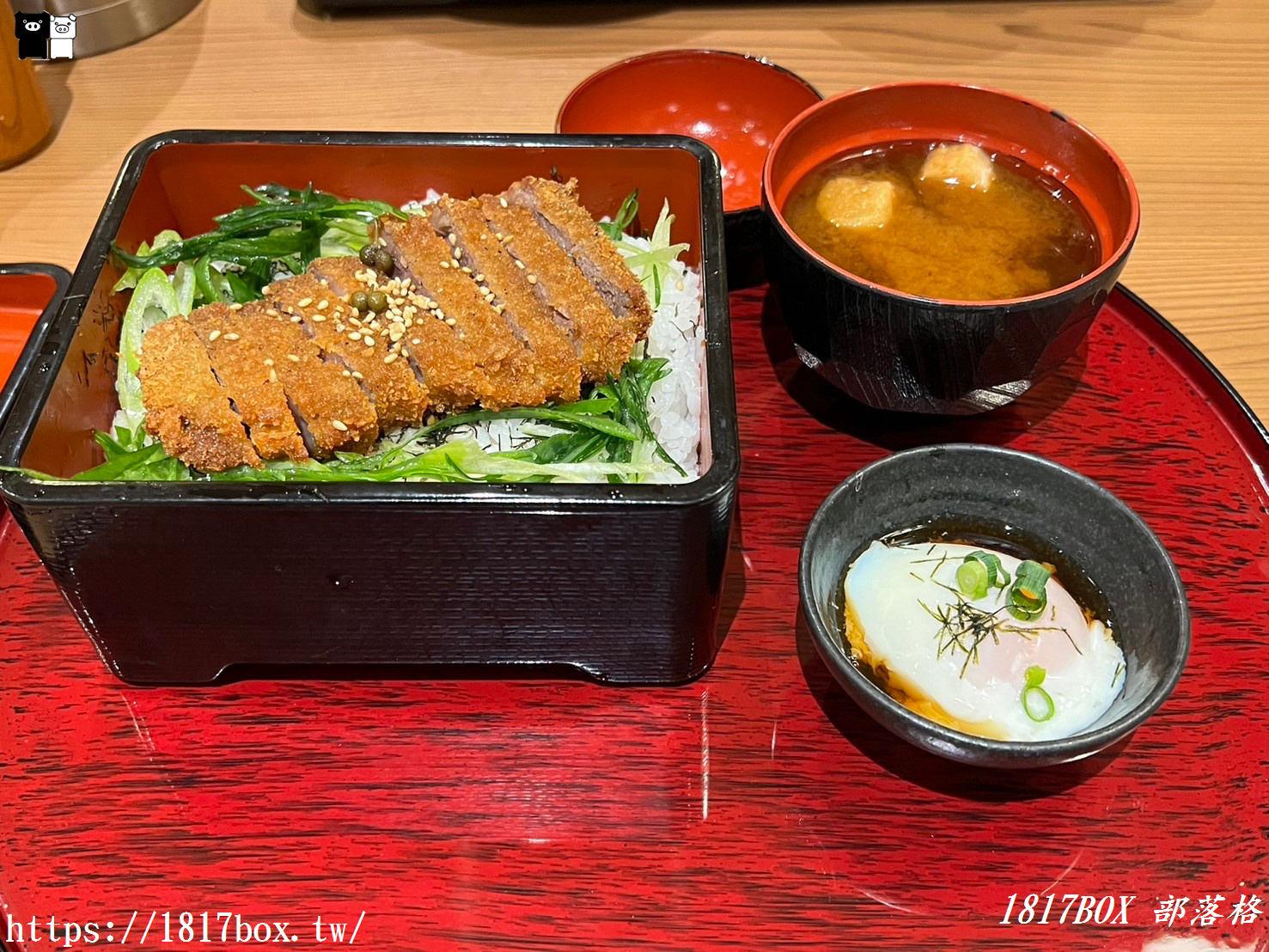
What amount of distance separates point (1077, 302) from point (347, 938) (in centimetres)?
149

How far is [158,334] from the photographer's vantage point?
1639 mm

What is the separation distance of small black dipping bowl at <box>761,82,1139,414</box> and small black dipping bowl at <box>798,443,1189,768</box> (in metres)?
0.18

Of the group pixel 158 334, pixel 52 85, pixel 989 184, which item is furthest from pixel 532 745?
pixel 52 85

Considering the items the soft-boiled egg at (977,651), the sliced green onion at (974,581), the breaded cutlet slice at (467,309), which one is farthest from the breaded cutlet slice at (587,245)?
the sliced green onion at (974,581)

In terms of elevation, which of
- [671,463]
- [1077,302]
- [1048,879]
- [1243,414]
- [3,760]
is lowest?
[1048,879]

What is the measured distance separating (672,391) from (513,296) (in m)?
0.34

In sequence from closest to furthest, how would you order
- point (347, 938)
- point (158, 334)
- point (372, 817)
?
point (347, 938)
point (372, 817)
point (158, 334)

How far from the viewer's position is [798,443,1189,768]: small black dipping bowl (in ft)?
4.44

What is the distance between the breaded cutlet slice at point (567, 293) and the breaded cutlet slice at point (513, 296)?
14mm

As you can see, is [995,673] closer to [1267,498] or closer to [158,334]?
[1267,498]

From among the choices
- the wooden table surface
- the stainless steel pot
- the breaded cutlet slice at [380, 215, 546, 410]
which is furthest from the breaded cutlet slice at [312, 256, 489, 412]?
the stainless steel pot

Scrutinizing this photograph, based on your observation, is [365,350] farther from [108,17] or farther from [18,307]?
[108,17]

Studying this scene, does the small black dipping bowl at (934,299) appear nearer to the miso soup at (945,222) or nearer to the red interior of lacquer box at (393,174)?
the miso soup at (945,222)

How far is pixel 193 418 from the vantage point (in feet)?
5.10
